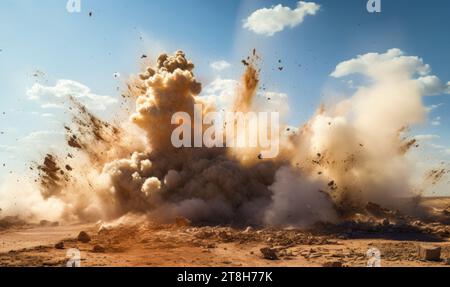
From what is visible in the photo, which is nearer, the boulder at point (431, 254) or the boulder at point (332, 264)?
the boulder at point (332, 264)

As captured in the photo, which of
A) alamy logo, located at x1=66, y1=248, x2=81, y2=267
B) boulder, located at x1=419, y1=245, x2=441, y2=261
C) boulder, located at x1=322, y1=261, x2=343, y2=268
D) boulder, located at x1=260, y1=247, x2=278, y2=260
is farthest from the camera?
boulder, located at x1=260, y1=247, x2=278, y2=260

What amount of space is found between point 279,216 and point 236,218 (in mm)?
5818

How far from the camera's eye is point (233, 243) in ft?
134

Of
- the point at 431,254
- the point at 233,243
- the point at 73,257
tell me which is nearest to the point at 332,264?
the point at 431,254

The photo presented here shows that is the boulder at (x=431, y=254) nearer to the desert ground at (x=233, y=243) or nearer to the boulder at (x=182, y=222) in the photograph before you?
the desert ground at (x=233, y=243)

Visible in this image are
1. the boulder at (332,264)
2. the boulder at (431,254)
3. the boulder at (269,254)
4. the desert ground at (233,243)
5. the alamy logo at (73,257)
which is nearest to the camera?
the boulder at (332,264)

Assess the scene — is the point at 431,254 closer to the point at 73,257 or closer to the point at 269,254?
the point at 269,254

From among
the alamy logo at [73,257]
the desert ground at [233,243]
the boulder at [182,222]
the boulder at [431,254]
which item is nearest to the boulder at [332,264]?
the desert ground at [233,243]

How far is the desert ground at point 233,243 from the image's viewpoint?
32812mm

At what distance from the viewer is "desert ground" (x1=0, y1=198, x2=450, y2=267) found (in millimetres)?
32812

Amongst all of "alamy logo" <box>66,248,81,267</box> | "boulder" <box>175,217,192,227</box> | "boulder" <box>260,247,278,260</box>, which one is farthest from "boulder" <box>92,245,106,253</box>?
"boulder" <box>260,247,278,260</box>

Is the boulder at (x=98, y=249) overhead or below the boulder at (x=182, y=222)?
below

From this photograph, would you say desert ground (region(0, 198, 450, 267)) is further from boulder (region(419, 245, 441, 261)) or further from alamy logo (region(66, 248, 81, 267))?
alamy logo (region(66, 248, 81, 267))
